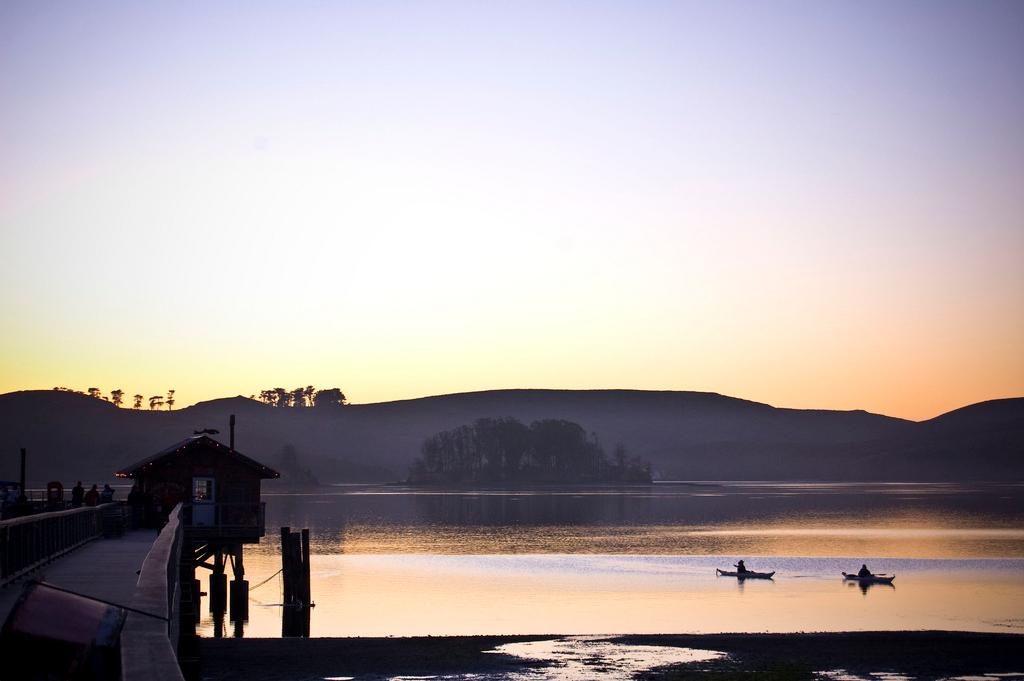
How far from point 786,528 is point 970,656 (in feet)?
269

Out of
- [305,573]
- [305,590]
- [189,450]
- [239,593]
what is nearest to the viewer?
[189,450]

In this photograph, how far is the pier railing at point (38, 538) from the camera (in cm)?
2259

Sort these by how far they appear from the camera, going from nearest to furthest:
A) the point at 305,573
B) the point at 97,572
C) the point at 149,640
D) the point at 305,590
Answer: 1. the point at 149,640
2. the point at 97,572
3. the point at 305,590
4. the point at 305,573

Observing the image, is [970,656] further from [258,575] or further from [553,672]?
[258,575]

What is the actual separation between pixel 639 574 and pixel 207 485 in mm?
31259

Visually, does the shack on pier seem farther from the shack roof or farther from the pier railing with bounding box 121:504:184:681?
the pier railing with bounding box 121:504:184:681

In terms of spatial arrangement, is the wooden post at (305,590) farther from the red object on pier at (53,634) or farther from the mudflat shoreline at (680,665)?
the red object on pier at (53,634)

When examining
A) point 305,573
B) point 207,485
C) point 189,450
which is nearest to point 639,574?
point 305,573

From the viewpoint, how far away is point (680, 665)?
37.8 meters

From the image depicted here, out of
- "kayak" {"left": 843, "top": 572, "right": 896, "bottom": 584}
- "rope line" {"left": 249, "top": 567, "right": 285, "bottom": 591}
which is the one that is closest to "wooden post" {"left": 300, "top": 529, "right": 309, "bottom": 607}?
"rope line" {"left": 249, "top": 567, "right": 285, "bottom": 591}

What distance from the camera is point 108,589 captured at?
2158 cm

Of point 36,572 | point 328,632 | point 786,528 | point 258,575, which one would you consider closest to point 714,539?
point 786,528

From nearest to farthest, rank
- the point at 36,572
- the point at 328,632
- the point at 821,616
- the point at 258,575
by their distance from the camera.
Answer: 1. the point at 36,572
2. the point at 328,632
3. the point at 821,616
4. the point at 258,575

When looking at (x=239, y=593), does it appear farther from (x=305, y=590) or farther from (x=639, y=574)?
(x=639, y=574)
